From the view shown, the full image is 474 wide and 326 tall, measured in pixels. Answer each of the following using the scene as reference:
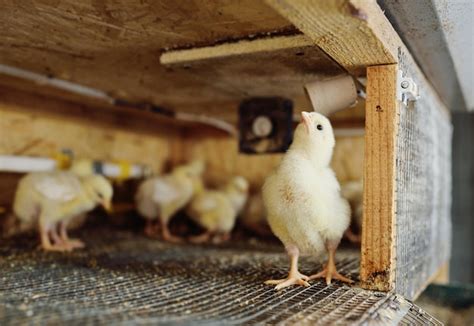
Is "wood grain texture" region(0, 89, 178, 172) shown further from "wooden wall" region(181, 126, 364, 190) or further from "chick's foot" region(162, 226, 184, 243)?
"chick's foot" region(162, 226, 184, 243)

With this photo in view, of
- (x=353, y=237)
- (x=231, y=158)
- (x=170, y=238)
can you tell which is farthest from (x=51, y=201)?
(x=353, y=237)

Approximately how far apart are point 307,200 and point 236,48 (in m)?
0.53

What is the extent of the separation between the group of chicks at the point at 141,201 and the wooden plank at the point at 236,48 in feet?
3.03

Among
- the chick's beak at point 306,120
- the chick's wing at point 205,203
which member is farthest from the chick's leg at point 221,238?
the chick's beak at point 306,120

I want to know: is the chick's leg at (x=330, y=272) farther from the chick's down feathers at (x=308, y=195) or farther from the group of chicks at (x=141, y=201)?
the group of chicks at (x=141, y=201)

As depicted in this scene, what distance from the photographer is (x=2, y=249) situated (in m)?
1.92

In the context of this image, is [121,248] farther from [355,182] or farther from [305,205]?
[355,182]

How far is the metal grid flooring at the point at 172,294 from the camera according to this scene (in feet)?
3.35

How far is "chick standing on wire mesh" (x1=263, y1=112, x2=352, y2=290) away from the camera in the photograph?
4.66ft

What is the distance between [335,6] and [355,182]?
78.3 inches

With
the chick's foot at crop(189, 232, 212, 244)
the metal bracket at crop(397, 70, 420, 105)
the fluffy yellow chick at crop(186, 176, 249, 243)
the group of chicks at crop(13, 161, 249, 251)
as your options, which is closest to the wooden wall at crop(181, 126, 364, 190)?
the group of chicks at crop(13, 161, 249, 251)

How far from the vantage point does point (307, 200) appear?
141 centimetres

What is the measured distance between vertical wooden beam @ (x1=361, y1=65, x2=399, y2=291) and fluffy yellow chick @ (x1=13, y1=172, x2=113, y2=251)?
1.36 m

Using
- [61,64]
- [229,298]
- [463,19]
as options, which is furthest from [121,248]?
[463,19]
